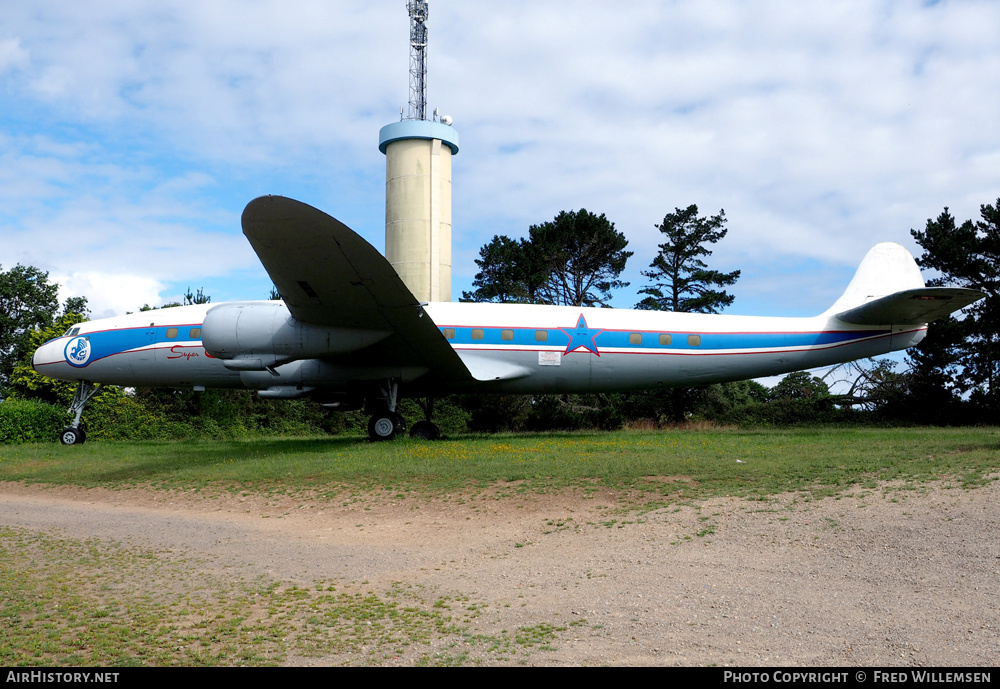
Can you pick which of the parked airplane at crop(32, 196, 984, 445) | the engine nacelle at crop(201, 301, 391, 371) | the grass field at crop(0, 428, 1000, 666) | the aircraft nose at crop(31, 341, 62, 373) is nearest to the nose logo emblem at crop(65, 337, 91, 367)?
the parked airplane at crop(32, 196, 984, 445)

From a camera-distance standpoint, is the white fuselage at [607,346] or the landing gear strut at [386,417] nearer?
the landing gear strut at [386,417]

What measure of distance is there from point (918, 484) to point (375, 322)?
10503mm

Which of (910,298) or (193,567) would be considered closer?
(193,567)

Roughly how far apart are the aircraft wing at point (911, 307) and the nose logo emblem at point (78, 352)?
2050 cm

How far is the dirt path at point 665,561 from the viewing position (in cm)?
468

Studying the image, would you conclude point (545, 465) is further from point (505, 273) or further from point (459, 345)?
point (505, 273)

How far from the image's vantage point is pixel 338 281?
45.2 ft

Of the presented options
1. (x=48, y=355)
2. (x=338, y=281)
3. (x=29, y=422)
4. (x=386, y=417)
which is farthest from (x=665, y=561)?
(x=29, y=422)

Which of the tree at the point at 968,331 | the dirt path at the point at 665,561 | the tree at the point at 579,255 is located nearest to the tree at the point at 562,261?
the tree at the point at 579,255

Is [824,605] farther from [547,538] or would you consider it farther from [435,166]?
[435,166]

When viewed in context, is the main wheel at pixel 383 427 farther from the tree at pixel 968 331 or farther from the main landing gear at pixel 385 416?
the tree at pixel 968 331

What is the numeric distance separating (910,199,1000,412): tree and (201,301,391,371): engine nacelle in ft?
78.1
